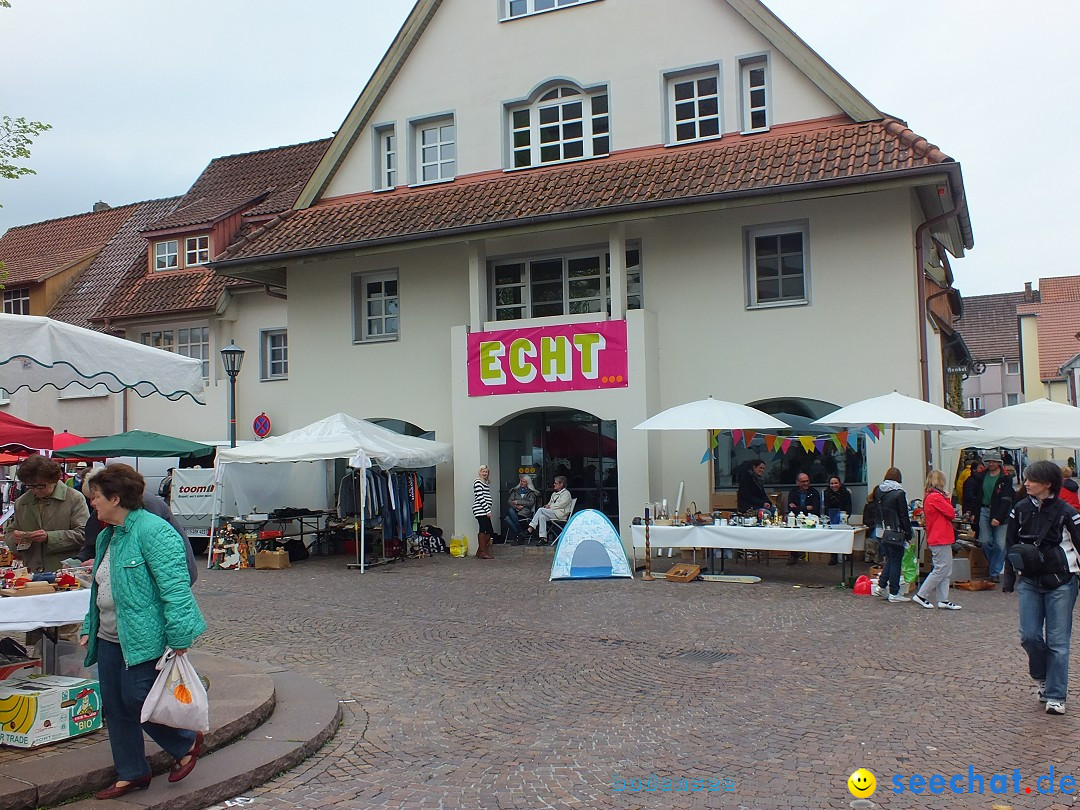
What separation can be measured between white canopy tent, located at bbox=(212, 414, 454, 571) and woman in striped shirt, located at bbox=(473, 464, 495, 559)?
881 millimetres

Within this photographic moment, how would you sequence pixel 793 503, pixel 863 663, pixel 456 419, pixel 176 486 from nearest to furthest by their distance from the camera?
pixel 863 663 < pixel 793 503 < pixel 456 419 < pixel 176 486

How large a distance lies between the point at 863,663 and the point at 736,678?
52.8 inches

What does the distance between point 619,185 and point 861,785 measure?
13467 millimetres

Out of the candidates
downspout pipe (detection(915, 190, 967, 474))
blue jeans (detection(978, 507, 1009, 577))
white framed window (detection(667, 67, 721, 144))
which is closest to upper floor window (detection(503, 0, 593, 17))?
white framed window (detection(667, 67, 721, 144))

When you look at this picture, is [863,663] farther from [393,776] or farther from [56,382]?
[56,382]

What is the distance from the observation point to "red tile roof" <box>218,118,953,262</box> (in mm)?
16109

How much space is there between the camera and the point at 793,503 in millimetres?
15906

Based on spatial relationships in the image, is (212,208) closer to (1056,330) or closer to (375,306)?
(375,306)

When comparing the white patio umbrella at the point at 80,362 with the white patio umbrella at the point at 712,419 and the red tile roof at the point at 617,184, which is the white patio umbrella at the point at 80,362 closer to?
the white patio umbrella at the point at 712,419

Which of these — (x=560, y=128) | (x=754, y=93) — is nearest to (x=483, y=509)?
(x=560, y=128)

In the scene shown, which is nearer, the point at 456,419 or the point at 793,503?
the point at 793,503

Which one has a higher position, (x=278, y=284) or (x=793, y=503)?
(x=278, y=284)

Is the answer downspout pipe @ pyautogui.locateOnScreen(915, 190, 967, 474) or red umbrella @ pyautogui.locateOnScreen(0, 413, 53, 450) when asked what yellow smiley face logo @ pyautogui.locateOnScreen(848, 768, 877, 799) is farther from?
downspout pipe @ pyautogui.locateOnScreen(915, 190, 967, 474)

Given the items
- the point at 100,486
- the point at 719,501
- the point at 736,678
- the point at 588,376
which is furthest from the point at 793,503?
the point at 100,486
